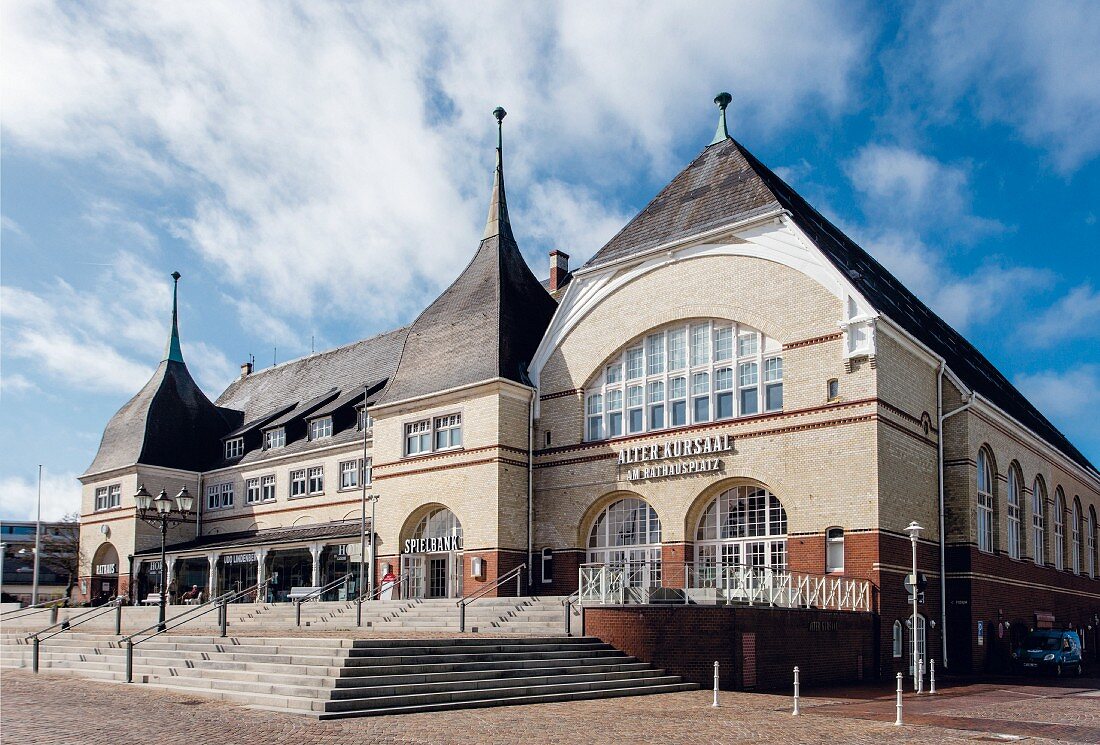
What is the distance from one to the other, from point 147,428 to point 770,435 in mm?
33853

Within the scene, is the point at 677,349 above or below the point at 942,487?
above

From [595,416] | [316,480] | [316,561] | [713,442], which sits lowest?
[316,561]

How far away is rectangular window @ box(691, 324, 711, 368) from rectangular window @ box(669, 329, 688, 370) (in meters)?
0.28

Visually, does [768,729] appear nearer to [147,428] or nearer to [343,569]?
[343,569]

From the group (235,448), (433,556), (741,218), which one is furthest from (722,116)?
(235,448)

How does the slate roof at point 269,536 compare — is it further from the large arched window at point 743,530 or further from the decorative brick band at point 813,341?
the decorative brick band at point 813,341

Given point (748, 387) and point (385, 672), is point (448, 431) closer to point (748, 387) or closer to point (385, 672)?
point (748, 387)

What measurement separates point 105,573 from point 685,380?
111ft

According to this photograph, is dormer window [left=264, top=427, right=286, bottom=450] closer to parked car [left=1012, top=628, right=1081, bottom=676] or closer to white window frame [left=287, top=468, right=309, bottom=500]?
white window frame [left=287, top=468, right=309, bottom=500]

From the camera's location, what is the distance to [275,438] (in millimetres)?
47438

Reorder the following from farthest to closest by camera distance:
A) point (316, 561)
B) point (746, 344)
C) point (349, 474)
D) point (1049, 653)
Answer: point (349, 474) < point (316, 561) < point (1049, 653) < point (746, 344)

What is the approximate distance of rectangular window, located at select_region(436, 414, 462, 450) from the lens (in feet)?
112

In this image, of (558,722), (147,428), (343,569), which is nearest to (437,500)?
(343,569)

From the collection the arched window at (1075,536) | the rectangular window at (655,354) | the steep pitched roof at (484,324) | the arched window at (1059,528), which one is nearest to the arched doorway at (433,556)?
the steep pitched roof at (484,324)
